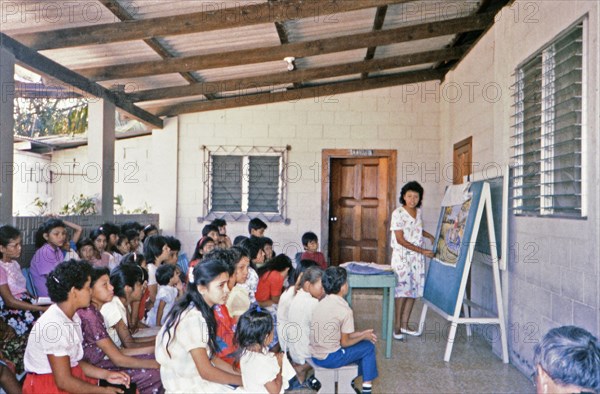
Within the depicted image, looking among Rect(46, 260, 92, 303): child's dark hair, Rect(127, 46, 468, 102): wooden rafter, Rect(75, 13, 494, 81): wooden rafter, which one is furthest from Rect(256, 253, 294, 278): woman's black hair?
Rect(127, 46, 468, 102): wooden rafter

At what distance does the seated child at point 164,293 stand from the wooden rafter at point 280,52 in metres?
2.31

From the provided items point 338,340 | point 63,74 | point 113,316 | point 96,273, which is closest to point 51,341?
point 96,273

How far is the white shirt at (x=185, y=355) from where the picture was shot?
2.20 meters

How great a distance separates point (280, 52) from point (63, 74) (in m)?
2.01

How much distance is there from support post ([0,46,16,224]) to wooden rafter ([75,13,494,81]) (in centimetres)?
142

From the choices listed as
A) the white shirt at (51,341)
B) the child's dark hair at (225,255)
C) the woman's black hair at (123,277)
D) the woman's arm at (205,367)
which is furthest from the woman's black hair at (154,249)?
the woman's arm at (205,367)

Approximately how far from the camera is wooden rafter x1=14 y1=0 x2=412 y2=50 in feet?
14.4

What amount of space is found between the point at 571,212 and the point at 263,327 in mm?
1892

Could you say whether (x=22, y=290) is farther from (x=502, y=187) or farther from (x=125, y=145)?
(x=125, y=145)

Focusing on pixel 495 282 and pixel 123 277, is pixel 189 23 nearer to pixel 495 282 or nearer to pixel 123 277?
pixel 123 277

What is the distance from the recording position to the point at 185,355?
223 cm

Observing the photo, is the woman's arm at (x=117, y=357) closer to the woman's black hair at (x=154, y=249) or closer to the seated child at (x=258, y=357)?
the seated child at (x=258, y=357)

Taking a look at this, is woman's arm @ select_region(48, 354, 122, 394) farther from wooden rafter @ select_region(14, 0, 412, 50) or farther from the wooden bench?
wooden rafter @ select_region(14, 0, 412, 50)

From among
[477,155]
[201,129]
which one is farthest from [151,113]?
[477,155]
